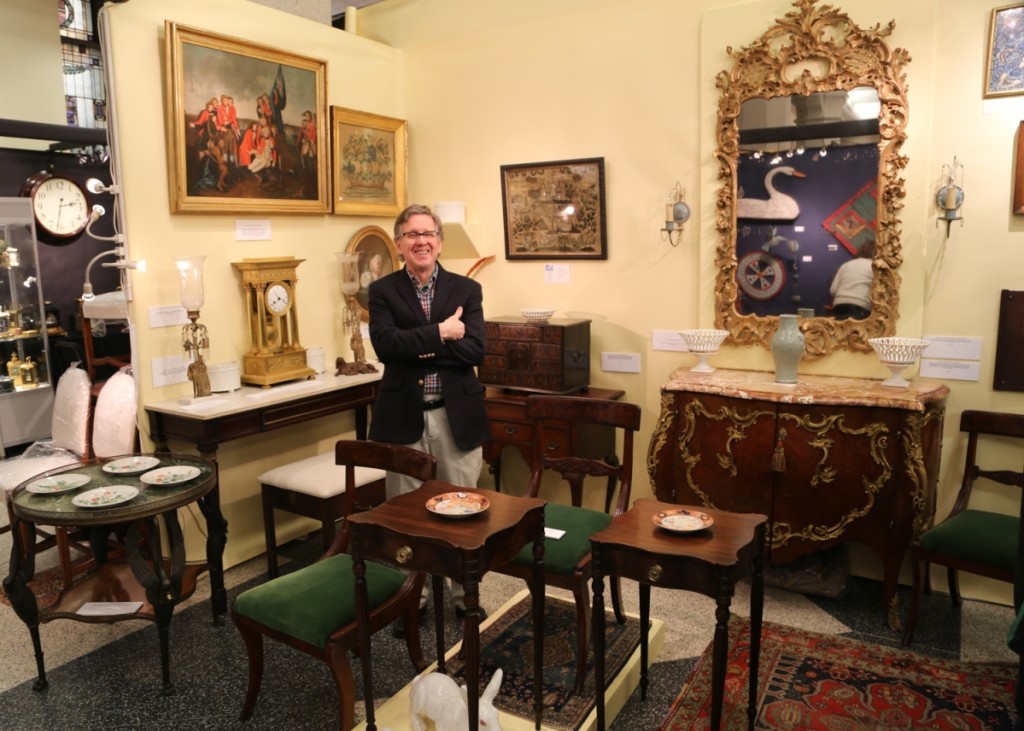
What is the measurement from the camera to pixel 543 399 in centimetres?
343

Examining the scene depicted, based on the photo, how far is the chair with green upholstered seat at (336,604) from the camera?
8.45 ft

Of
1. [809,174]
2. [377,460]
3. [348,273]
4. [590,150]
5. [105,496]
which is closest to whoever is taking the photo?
[377,460]

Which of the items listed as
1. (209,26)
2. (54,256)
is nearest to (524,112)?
(209,26)

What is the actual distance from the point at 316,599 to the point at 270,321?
86.6 inches

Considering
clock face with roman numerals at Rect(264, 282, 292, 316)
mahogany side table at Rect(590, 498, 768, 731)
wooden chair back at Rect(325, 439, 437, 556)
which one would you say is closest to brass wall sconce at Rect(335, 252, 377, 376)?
clock face with roman numerals at Rect(264, 282, 292, 316)

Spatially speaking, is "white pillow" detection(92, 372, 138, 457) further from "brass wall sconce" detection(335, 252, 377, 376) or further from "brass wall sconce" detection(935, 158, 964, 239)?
"brass wall sconce" detection(935, 158, 964, 239)

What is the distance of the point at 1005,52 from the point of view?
346 centimetres

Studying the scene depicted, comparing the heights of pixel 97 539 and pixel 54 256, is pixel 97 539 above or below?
below

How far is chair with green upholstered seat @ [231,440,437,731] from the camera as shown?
2574 millimetres

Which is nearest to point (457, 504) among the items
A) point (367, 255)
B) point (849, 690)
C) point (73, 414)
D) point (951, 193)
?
point (849, 690)

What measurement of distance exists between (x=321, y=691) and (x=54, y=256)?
20.2ft

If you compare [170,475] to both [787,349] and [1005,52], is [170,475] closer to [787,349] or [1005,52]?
[787,349]

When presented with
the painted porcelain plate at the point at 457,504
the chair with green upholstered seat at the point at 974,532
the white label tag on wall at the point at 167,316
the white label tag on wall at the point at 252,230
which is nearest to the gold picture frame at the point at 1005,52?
the chair with green upholstered seat at the point at 974,532

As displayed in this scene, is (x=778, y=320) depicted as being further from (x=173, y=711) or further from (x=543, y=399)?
(x=173, y=711)
